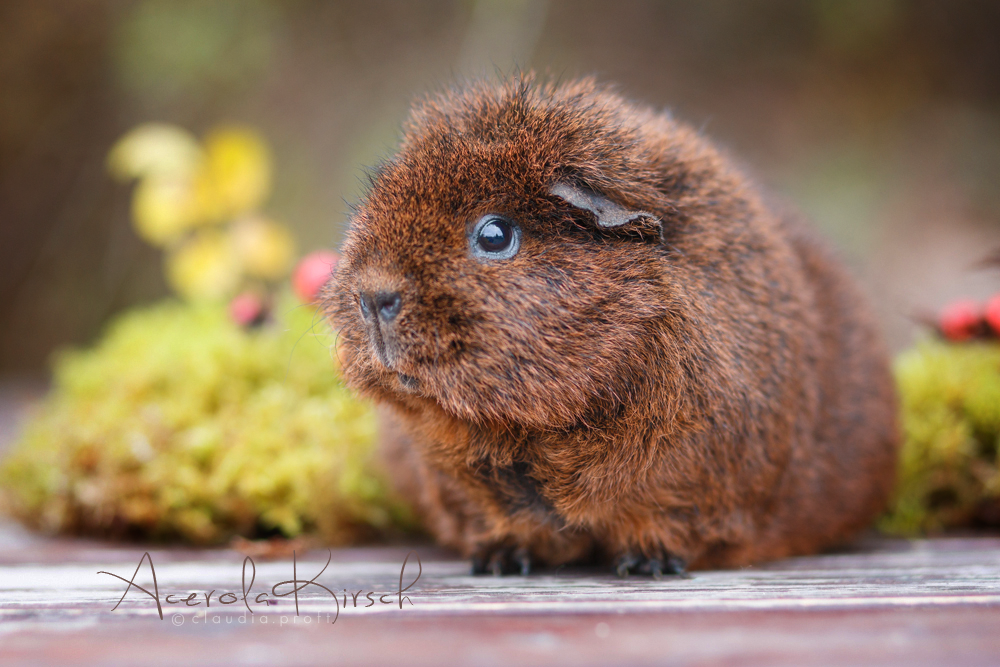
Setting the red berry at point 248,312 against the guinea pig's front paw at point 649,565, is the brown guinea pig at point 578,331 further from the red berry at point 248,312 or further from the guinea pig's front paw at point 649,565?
the red berry at point 248,312

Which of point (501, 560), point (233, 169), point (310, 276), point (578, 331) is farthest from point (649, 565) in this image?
point (233, 169)

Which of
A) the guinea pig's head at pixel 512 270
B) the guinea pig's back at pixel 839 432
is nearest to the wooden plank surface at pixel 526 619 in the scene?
the guinea pig's back at pixel 839 432

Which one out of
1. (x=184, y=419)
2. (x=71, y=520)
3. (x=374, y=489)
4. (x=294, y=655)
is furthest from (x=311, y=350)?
(x=294, y=655)

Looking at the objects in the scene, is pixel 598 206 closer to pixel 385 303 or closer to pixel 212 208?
pixel 385 303

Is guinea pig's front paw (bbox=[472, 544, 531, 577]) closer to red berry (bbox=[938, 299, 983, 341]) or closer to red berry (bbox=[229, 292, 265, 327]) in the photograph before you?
red berry (bbox=[229, 292, 265, 327])

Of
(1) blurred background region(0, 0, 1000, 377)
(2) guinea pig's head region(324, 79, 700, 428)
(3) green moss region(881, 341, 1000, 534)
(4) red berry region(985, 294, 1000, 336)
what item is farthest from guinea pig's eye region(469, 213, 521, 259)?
(1) blurred background region(0, 0, 1000, 377)

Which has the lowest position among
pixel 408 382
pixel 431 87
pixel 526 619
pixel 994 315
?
pixel 526 619
